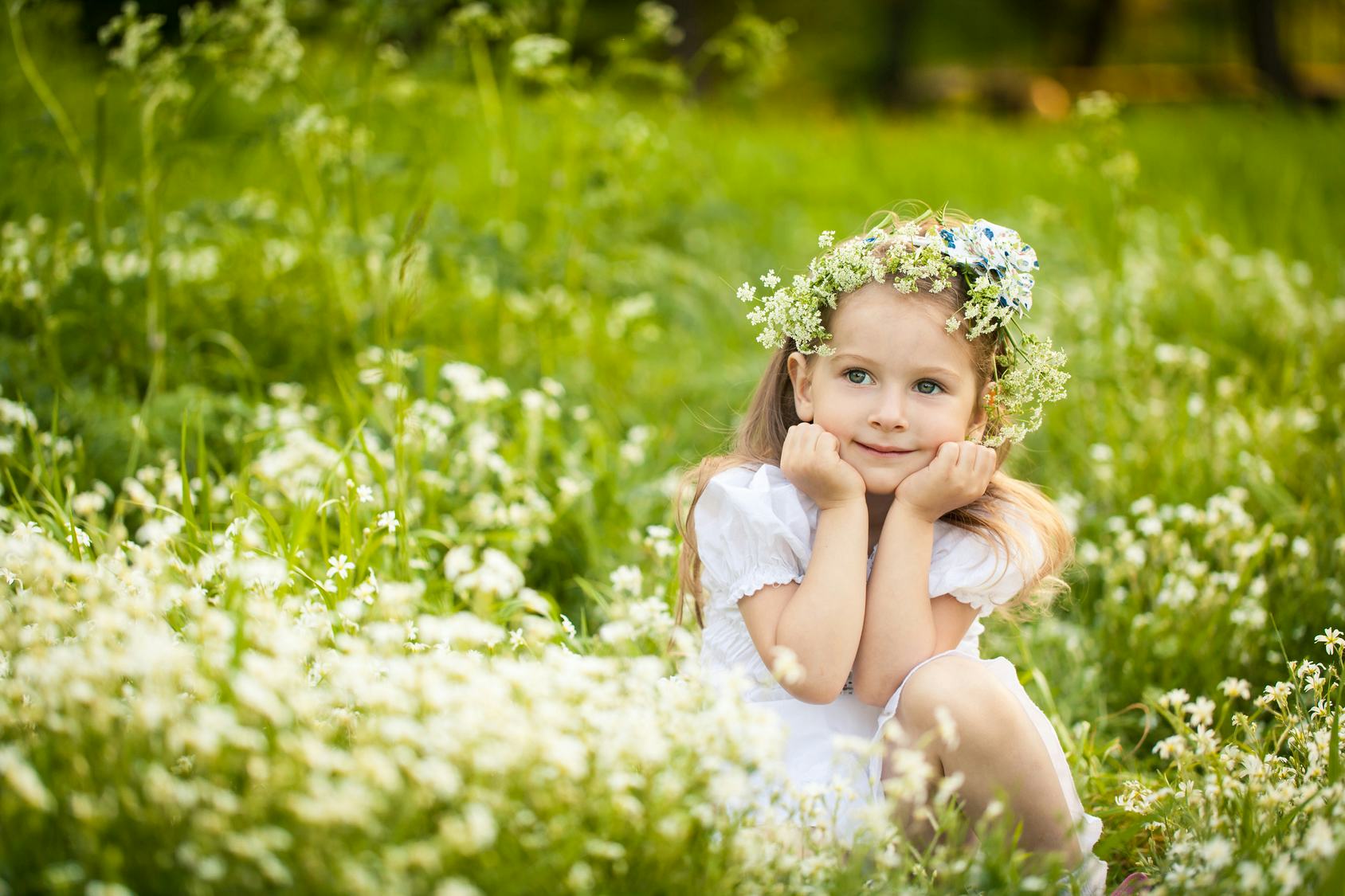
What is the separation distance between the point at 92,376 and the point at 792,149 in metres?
6.84

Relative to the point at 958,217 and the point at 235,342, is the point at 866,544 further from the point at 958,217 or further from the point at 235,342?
the point at 235,342

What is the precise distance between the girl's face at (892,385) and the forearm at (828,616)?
203mm

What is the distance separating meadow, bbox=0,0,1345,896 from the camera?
1622 millimetres

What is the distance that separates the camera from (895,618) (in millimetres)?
2275

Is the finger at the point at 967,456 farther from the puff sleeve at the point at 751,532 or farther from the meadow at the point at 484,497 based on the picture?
the meadow at the point at 484,497

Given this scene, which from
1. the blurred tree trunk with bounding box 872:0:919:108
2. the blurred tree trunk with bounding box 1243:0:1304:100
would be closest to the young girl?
the blurred tree trunk with bounding box 1243:0:1304:100

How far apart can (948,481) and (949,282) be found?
1.41 feet

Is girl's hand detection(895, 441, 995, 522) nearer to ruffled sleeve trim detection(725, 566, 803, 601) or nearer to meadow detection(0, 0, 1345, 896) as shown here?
ruffled sleeve trim detection(725, 566, 803, 601)

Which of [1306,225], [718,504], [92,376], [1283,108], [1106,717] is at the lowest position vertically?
[1283,108]

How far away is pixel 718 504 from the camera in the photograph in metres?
2.42

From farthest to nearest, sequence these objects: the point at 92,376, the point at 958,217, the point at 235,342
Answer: the point at 235,342 < the point at 92,376 < the point at 958,217

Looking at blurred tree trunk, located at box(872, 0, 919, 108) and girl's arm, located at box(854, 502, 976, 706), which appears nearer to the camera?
girl's arm, located at box(854, 502, 976, 706)

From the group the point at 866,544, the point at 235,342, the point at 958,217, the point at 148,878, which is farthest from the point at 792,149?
the point at 148,878

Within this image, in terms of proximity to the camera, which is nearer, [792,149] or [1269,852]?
[1269,852]
